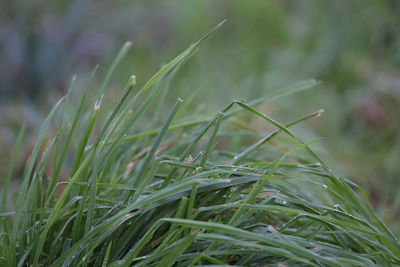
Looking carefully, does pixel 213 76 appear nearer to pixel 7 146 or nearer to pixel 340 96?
pixel 340 96

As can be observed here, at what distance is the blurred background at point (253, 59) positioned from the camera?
2.90m

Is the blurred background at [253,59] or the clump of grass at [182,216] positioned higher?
the blurred background at [253,59]

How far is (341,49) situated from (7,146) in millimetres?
2423

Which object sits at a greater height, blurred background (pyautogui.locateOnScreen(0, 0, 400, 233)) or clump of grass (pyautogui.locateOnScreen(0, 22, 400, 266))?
blurred background (pyautogui.locateOnScreen(0, 0, 400, 233))

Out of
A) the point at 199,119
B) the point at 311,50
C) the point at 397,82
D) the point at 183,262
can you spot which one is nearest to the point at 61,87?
the point at 311,50

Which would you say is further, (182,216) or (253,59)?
(253,59)

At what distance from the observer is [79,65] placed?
4.18 meters

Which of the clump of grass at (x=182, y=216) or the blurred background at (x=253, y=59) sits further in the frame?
the blurred background at (x=253, y=59)

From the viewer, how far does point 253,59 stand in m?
3.57

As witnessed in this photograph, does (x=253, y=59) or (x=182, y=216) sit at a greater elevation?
(x=253, y=59)

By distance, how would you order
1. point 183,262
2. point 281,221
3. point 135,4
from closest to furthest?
point 183,262 < point 281,221 < point 135,4

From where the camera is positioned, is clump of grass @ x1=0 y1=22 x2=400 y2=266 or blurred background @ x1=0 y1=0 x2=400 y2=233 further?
blurred background @ x1=0 y1=0 x2=400 y2=233

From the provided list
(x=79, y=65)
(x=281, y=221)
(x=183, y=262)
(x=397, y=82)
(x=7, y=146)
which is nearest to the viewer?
(x=183, y=262)

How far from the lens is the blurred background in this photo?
9.52ft
